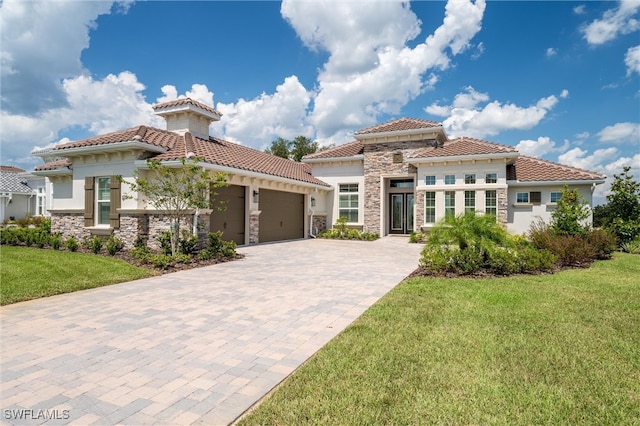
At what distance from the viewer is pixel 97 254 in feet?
37.6

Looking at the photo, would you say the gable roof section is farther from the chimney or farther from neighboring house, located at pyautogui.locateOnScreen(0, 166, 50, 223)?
the chimney

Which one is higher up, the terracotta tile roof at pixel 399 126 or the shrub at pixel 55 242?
the terracotta tile roof at pixel 399 126

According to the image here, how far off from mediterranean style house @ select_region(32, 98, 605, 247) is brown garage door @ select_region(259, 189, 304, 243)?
5 centimetres

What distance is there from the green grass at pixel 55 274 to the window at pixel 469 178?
48.5ft

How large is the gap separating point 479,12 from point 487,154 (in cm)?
693

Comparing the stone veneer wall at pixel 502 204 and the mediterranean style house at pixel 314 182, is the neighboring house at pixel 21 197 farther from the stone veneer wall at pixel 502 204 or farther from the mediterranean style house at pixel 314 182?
the stone veneer wall at pixel 502 204

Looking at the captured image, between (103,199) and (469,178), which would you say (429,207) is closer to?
(469,178)

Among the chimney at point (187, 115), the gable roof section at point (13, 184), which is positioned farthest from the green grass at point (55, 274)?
the gable roof section at point (13, 184)

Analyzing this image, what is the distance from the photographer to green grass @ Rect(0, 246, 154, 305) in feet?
21.7

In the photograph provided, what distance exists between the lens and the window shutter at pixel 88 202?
12.7 meters

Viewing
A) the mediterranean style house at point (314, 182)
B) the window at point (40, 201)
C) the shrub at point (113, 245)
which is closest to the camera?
the shrub at point (113, 245)

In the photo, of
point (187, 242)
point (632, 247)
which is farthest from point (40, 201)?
point (632, 247)

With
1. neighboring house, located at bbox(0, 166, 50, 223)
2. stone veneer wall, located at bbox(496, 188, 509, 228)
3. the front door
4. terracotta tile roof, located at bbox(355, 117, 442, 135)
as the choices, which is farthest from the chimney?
neighboring house, located at bbox(0, 166, 50, 223)

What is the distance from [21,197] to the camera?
2816 centimetres
